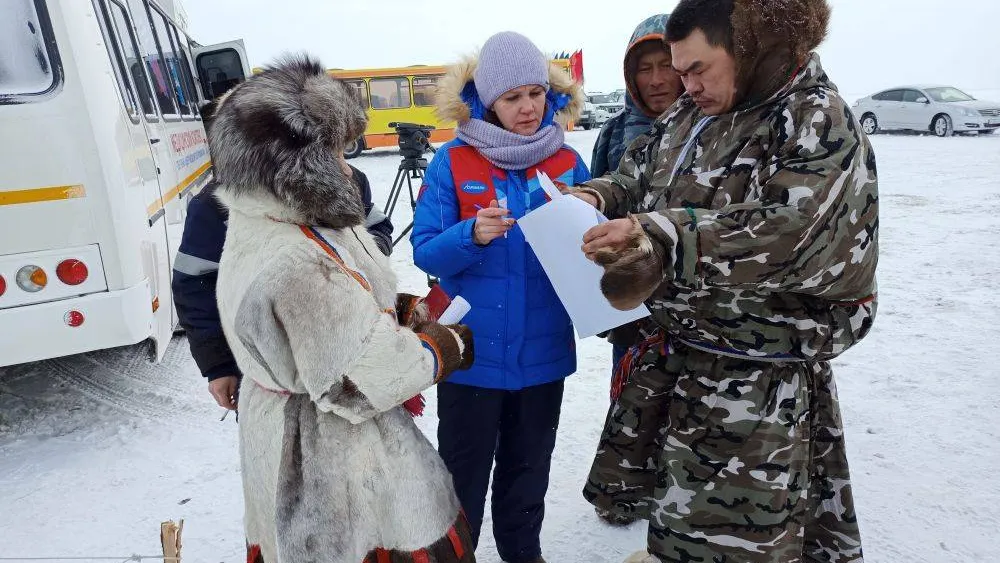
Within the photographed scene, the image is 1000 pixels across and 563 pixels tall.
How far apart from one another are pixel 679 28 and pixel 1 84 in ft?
9.40

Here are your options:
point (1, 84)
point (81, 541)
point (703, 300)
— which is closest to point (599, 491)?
point (703, 300)

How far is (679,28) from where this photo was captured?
1.38 m

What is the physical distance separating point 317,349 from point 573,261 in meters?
0.68

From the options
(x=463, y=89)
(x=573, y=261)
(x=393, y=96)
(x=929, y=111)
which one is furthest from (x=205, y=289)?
(x=929, y=111)

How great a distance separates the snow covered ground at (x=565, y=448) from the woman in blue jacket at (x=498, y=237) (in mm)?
751

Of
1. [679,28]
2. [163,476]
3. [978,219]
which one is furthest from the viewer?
[978,219]

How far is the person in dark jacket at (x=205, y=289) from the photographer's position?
190 cm

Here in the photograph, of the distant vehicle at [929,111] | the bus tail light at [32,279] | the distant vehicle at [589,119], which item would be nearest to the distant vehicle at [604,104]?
the distant vehicle at [589,119]

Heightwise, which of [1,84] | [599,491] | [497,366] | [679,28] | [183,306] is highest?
[1,84]

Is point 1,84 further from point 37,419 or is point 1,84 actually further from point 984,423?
point 984,423

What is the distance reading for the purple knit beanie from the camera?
1906mm

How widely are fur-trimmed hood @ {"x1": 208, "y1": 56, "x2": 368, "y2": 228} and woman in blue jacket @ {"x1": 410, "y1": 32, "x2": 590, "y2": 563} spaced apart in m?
0.56

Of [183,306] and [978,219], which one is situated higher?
[183,306]

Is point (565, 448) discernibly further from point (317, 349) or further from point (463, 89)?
point (317, 349)
